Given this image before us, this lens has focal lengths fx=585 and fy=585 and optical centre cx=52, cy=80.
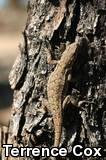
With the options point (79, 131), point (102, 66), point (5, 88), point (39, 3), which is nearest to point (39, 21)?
point (39, 3)

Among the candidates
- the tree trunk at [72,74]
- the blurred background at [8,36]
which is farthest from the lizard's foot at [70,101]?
the blurred background at [8,36]

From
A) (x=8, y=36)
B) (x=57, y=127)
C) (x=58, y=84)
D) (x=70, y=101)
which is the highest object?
(x=8, y=36)

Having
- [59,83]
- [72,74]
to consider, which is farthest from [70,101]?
[59,83]

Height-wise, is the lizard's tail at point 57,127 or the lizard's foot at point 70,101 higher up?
the lizard's foot at point 70,101

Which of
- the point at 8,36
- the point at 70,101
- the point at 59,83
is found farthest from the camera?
the point at 8,36

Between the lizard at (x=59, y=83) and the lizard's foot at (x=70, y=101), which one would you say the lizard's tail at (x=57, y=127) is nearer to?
the lizard at (x=59, y=83)

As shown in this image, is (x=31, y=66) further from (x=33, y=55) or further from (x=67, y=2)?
(x=67, y=2)

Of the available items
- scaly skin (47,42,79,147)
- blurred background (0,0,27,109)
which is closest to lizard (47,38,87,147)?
scaly skin (47,42,79,147)

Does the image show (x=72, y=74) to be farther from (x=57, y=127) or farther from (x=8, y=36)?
(x=8, y=36)
